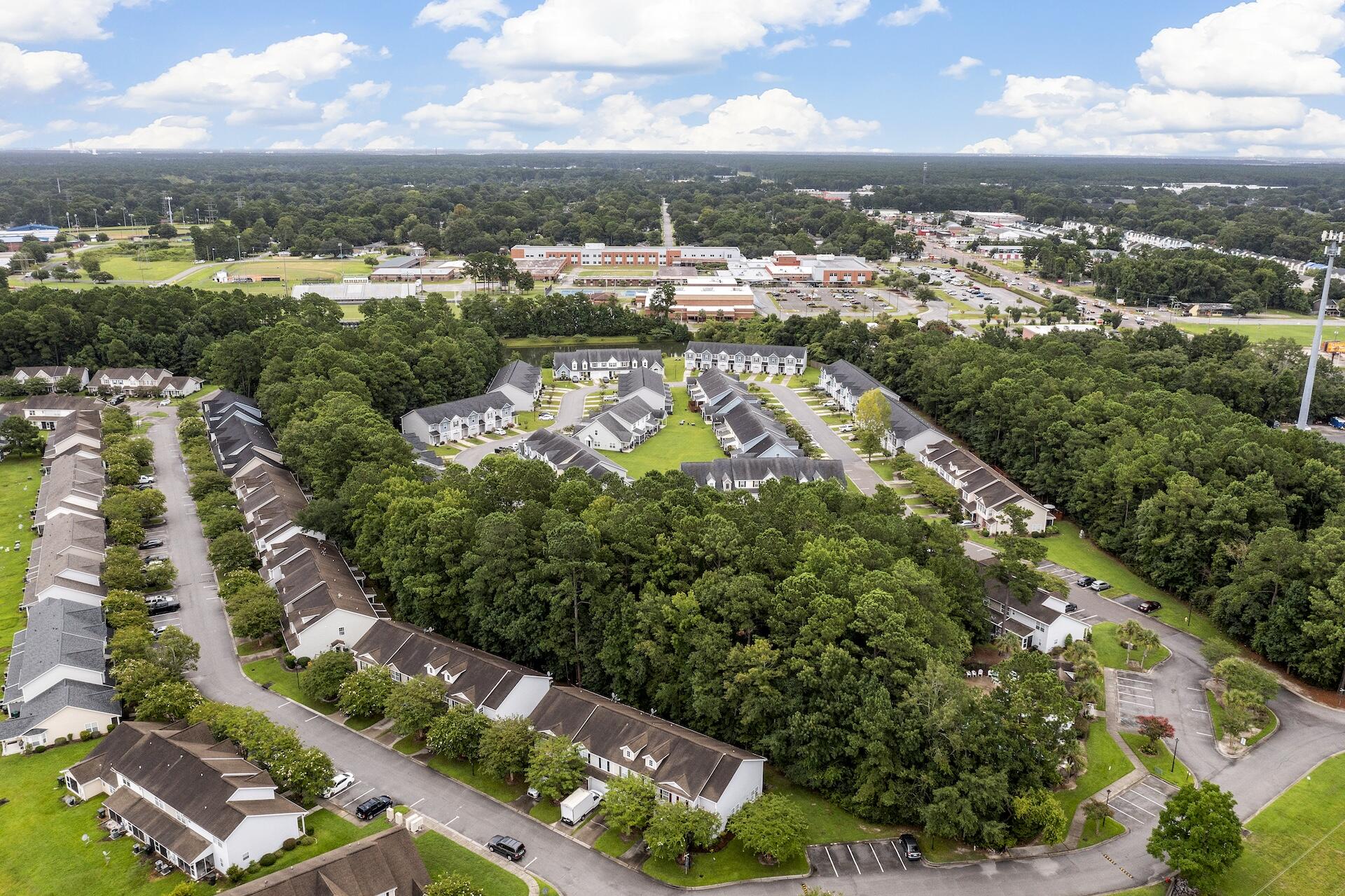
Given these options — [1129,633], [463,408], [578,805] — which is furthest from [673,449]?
[578,805]

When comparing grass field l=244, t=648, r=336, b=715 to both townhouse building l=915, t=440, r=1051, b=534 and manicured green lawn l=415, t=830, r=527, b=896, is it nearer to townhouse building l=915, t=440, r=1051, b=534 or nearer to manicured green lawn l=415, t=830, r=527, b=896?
manicured green lawn l=415, t=830, r=527, b=896

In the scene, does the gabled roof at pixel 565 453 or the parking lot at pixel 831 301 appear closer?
the gabled roof at pixel 565 453

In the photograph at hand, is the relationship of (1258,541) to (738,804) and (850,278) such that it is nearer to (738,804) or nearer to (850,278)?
(738,804)

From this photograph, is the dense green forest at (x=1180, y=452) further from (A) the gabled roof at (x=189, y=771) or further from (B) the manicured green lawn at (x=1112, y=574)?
→ (A) the gabled roof at (x=189, y=771)

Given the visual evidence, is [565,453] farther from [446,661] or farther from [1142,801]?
[1142,801]

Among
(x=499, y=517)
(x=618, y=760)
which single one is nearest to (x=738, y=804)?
(x=618, y=760)

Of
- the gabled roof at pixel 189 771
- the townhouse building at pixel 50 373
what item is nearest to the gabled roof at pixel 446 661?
the gabled roof at pixel 189 771

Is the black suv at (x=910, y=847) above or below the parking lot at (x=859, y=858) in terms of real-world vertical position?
above

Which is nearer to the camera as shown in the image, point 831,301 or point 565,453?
point 565,453
